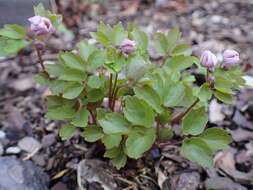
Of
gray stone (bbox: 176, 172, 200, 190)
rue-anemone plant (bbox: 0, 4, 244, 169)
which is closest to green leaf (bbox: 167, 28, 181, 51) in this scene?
rue-anemone plant (bbox: 0, 4, 244, 169)

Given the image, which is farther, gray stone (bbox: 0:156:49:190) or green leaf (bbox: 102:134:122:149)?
gray stone (bbox: 0:156:49:190)

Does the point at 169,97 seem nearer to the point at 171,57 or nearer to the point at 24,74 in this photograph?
the point at 171,57

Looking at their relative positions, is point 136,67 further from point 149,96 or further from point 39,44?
point 39,44

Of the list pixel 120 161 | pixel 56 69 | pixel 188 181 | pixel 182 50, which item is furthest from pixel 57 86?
pixel 188 181

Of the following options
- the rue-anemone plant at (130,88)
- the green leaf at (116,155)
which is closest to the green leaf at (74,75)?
the rue-anemone plant at (130,88)

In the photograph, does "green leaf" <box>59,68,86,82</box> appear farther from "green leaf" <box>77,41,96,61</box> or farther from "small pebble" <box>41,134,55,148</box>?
"small pebble" <box>41,134,55,148</box>

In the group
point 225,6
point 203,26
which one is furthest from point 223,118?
point 225,6
